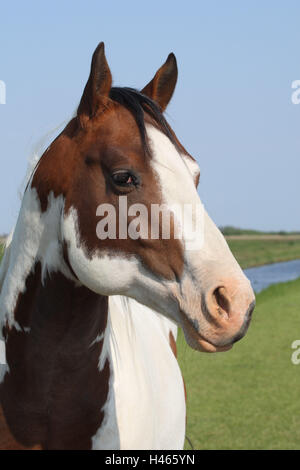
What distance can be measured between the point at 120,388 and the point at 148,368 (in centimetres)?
32

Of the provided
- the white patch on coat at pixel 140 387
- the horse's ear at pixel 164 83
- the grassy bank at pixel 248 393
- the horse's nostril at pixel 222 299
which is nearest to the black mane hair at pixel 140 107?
the horse's ear at pixel 164 83

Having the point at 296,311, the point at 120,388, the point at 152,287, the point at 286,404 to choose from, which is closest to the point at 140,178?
the point at 152,287

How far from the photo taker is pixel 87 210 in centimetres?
181

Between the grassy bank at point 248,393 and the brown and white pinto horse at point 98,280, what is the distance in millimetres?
2080

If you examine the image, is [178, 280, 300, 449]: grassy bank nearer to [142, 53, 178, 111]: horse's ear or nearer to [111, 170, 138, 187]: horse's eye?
[142, 53, 178, 111]: horse's ear

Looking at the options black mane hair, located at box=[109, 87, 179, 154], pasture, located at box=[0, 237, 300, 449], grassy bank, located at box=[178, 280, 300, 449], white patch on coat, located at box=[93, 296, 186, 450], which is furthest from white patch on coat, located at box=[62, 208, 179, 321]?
grassy bank, located at box=[178, 280, 300, 449]

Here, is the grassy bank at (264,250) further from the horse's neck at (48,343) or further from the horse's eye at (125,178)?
the horse's eye at (125,178)

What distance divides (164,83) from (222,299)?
3.13 ft

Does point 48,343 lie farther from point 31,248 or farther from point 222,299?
point 222,299

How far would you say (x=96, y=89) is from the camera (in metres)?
1.88

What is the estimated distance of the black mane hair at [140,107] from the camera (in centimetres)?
182

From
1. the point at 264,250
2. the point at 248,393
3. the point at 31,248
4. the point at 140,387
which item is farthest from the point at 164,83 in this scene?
the point at 264,250

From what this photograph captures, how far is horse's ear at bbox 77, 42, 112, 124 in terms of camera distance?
184cm

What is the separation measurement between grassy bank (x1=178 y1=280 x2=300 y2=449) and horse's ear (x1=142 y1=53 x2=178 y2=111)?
237 centimetres
